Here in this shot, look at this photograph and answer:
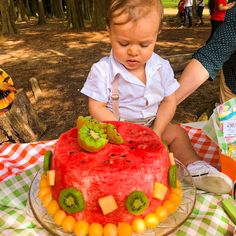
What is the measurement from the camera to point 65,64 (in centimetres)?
542

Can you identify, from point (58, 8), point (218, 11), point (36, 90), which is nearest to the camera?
point (36, 90)

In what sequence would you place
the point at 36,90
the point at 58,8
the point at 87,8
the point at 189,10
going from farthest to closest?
the point at 58,8 < the point at 87,8 < the point at 189,10 < the point at 36,90

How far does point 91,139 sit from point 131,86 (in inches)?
22.1

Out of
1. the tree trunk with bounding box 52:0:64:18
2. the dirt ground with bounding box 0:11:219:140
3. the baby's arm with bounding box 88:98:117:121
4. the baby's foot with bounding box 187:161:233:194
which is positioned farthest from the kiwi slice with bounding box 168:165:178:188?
the tree trunk with bounding box 52:0:64:18

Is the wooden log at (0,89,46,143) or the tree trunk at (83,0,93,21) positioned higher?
the wooden log at (0,89,46,143)

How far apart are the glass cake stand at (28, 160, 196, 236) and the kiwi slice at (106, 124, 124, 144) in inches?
10.8

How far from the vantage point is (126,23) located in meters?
1.25

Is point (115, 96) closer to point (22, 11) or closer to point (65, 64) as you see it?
point (65, 64)

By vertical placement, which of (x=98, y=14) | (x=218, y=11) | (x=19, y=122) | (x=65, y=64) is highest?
(x=218, y=11)

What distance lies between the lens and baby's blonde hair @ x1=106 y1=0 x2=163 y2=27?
48.6 inches

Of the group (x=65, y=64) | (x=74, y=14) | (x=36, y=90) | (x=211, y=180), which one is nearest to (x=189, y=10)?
(x=74, y=14)

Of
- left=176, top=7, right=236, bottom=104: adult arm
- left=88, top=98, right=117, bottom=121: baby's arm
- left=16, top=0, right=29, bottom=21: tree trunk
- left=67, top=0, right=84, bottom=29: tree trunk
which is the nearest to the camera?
left=88, top=98, right=117, bottom=121: baby's arm

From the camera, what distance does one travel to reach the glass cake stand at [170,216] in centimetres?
99

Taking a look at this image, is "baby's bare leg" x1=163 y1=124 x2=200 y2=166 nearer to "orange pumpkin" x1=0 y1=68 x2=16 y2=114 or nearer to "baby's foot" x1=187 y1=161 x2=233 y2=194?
"baby's foot" x1=187 y1=161 x2=233 y2=194
